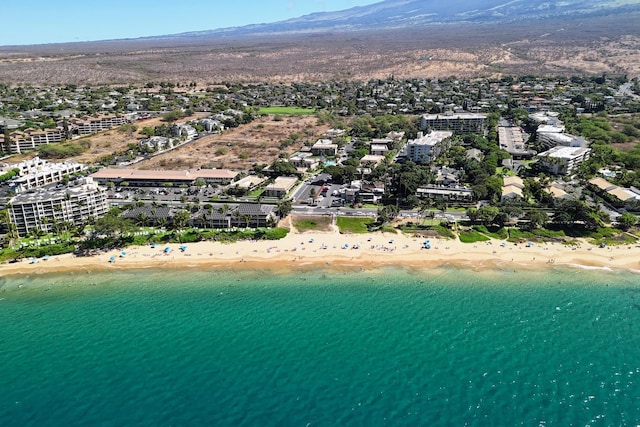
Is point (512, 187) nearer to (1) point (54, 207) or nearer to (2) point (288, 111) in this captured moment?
(1) point (54, 207)

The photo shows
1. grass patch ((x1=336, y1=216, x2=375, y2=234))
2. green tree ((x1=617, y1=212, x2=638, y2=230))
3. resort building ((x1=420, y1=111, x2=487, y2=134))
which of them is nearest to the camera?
green tree ((x1=617, y1=212, x2=638, y2=230))

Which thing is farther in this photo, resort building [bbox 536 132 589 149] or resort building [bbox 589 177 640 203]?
resort building [bbox 536 132 589 149]

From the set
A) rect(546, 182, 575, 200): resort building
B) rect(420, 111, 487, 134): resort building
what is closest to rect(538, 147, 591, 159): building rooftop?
rect(546, 182, 575, 200): resort building

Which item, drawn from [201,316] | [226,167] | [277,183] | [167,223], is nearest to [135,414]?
[201,316]

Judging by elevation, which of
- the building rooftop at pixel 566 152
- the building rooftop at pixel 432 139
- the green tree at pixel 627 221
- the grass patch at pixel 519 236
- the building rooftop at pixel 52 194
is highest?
the building rooftop at pixel 52 194

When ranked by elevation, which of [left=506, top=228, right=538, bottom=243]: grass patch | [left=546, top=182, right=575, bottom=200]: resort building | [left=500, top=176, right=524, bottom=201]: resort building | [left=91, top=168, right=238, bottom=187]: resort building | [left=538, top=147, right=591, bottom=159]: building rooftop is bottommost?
[left=506, top=228, right=538, bottom=243]: grass patch

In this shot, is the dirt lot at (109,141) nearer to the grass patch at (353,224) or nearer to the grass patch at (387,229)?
the grass patch at (353,224)

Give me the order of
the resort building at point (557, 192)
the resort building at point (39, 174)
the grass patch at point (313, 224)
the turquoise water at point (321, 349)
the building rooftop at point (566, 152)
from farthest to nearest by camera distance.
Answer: the building rooftop at point (566, 152) < the resort building at point (39, 174) < the resort building at point (557, 192) < the grass patch at point (313, 224) < the turquoise water at point (321, 349)

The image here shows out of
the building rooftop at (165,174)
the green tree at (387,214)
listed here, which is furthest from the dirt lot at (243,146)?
the green tree at (387,214)

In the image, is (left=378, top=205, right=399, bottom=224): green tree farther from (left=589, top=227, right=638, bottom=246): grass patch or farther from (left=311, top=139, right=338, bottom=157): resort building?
(left=311, top=139, right=338, bottom=157): resort building
